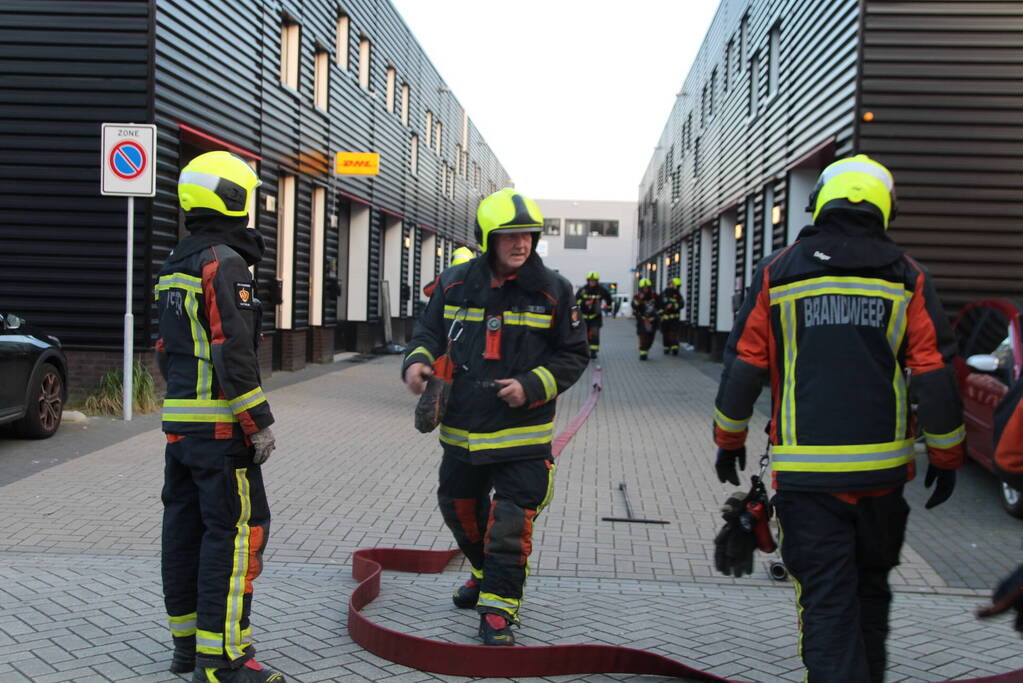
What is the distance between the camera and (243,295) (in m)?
3.75

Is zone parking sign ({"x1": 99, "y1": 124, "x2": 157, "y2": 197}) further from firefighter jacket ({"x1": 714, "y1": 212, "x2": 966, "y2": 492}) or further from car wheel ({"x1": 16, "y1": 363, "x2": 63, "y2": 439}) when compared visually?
firefighter jacket ({"x1": 714, "y1": 212, "x2": 966, "y2": 492})

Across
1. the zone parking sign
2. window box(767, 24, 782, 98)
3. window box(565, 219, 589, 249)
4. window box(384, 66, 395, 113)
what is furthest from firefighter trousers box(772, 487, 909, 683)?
window box(565, 219, 589, 249)

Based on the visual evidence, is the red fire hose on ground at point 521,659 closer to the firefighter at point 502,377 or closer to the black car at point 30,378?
the firefighter at point 502,377

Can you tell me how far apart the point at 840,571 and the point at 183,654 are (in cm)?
246

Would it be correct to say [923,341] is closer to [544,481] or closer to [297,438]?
[544,481]

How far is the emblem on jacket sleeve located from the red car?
5.14 meters

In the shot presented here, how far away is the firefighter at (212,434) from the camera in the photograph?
3.68m

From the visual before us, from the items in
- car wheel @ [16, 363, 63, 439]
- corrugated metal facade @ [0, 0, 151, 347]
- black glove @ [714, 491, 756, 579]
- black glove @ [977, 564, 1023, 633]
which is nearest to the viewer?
black glove @ [977, 564, 1023, 633]

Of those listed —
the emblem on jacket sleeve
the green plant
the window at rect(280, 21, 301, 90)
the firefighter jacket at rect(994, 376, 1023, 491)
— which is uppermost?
the window at rect(280, 21, 301, 90)

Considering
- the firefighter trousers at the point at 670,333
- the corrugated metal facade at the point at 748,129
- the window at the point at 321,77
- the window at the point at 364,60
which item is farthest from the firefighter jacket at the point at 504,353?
the firefighter trousers at the point at 670,333

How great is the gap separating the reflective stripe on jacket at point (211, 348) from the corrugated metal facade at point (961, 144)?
9.33m

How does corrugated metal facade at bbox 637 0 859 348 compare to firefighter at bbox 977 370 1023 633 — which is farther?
corrugated metal facade at bbox 637 0 859 348

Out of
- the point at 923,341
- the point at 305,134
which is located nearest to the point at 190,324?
the point at 923,341

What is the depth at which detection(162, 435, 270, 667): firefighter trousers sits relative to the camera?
368 centimetres
